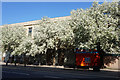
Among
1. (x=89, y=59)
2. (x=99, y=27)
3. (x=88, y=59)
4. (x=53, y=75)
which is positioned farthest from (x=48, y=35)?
(x=53, y=75)

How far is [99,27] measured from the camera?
16.6 metres

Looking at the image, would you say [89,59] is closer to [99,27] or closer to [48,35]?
[99,27]

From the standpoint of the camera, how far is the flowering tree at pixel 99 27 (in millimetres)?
16406

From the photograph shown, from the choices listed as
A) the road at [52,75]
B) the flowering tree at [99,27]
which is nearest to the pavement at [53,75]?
the road at [52,75]

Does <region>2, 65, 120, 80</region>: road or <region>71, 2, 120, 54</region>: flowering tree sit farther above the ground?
<region>71, 2, 120, 54</region>: flowering tree

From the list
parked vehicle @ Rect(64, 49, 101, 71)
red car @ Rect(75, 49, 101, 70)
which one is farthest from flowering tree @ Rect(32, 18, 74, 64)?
red car @ Rect(75, 49, 101, 70)

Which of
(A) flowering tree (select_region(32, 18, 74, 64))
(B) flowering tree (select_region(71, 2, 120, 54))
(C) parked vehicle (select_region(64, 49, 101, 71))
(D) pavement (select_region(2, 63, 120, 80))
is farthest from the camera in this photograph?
(C) parked vehicle (select_region(64, 49, 101, 71))

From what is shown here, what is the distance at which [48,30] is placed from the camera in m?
23.8

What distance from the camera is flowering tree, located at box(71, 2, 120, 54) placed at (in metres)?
16.4

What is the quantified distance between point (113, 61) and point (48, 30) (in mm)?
14828

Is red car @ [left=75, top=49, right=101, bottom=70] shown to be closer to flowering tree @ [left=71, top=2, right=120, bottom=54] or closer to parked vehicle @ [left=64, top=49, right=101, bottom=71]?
parked vehicle @ [left=64, top=49, right=101, bottom=71]

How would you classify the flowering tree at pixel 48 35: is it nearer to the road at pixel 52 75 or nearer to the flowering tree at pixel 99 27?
the flowering tree at pixel 99 27

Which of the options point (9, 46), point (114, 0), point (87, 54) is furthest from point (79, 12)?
point (9, 46)

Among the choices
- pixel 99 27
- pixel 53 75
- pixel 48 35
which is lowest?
pixel 53 75
